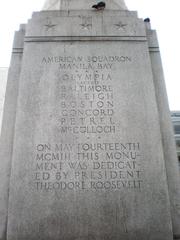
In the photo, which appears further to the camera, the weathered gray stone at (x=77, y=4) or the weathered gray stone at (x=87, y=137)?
the weathered gray stone at (x=77, y=4)

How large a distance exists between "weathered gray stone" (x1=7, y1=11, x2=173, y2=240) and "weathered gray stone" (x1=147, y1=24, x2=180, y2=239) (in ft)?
0.98

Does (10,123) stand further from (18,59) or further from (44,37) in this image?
(44,37)

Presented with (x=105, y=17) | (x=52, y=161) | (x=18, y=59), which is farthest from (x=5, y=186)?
(x=105, y=17)

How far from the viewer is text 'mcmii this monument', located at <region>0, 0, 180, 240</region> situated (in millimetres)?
4152

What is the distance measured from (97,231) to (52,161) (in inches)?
58.7

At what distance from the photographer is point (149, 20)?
6.68 meters

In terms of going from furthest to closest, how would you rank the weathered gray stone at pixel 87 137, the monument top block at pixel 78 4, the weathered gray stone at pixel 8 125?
1. the monument top block at pixel 78 4
2. the weathered gray stone at pixel 8 125
3. the weathered gray stone at pixel 87 137

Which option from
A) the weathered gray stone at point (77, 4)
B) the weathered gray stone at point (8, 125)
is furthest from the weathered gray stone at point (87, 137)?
the weathered gray stone at point (77, 4)

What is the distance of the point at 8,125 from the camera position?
5.12m

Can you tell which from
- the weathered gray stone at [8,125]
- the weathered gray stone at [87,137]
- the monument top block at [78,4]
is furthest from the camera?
the monument top block at [78,4]

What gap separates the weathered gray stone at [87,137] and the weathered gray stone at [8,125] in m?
0.24

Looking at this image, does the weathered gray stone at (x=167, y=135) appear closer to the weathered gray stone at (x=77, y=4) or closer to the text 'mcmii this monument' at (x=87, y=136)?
the text 'mcmii this monument' at (x=87, y=136)

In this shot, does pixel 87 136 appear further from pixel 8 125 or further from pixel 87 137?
pixel 8 125

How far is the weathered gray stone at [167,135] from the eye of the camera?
447 cm
